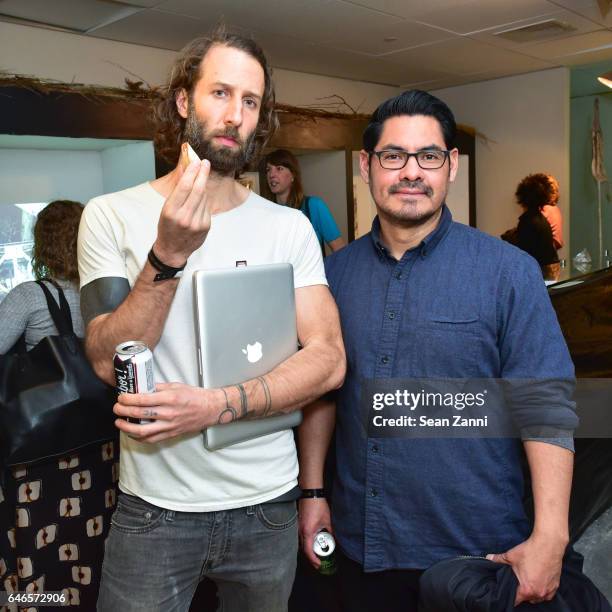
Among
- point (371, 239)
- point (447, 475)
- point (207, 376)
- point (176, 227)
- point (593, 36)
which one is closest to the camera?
point (176, 227)

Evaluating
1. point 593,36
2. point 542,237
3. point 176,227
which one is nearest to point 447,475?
point 176,227

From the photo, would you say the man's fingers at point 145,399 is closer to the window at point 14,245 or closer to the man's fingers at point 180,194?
the man's fingers at point 180,194

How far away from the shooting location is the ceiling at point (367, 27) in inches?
157

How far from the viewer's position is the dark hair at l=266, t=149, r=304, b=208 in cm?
389

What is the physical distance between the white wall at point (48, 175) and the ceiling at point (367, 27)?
816mm

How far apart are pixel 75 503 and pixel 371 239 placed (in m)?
1.35

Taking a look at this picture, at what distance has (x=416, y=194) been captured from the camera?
1.31 metres

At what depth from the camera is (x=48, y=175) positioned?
13.6 feet

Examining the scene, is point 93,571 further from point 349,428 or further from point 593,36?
point 593,36

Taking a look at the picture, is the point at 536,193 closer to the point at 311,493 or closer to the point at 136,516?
the point at 311,493

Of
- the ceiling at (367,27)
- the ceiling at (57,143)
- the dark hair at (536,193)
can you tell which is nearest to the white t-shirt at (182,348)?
the ceiling at (367,27)

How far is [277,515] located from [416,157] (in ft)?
2.41

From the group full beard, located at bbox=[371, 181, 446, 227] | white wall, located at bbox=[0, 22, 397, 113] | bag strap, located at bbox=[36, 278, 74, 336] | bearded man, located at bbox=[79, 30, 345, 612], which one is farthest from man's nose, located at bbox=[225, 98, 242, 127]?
white wall, located at bbox=[0, 22, 397, 113]

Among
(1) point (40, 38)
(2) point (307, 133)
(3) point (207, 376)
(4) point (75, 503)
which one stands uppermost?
(1) point (40, 38)
